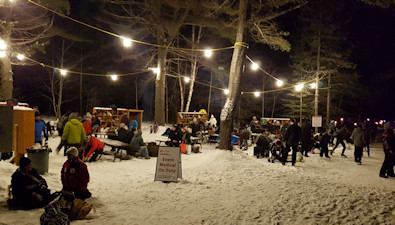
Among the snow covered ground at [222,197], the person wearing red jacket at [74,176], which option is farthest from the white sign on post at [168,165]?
the person wearing red jacket at [74,176]

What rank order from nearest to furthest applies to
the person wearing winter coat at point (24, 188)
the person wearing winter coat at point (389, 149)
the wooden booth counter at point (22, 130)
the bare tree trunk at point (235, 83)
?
1. the person wearing winter coat at point (24, 188)
2. the wooden booth counter at point (22, 130)
3. the person wearing winter coat at point (389, 149)
4. the bare tree trunk at point (235, 83)

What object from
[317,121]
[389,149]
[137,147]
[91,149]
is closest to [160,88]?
[137,147]

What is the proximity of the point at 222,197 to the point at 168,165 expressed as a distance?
1806mm

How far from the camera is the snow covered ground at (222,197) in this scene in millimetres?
4762

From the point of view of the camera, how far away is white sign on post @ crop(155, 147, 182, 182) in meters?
7.13

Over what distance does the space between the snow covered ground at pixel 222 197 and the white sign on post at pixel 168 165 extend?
211 mm

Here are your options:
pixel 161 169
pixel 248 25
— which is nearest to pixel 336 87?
pixel 248 25

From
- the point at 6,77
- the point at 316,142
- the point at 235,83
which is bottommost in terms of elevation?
the point at 316,142

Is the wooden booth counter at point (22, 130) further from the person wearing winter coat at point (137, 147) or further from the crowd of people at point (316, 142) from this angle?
the crowd of people at point (316, 142)

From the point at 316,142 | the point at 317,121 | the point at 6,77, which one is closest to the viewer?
the point at 6,77

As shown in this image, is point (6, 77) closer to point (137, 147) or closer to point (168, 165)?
point (137, 147)

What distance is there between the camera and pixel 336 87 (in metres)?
29.9

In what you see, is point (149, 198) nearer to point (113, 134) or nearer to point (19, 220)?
point (19, 220)

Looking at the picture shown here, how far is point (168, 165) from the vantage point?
7.19m
